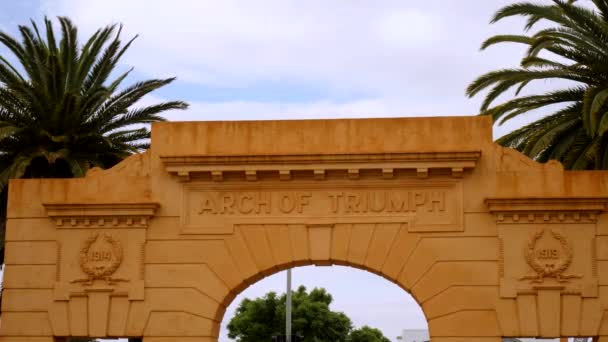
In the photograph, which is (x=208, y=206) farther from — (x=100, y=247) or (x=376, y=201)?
(x=376, y=201)

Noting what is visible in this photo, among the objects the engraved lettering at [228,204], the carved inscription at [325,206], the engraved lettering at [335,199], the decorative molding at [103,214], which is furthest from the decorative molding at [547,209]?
the decorative molding at [103,214]

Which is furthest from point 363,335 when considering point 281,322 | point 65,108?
point 65,108

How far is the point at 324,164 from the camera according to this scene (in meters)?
A: 17.6

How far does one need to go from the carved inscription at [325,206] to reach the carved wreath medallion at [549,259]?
1372mm

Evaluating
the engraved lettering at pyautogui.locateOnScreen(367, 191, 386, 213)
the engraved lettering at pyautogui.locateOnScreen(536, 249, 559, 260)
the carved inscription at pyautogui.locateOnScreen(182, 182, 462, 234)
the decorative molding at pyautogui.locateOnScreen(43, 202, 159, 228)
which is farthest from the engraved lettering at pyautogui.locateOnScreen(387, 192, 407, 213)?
the decorative molding at pyautogui.locateOnScreen(43, 202, 159, 228)

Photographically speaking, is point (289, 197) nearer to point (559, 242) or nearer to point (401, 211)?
point (401, 211)

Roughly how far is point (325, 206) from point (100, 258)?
4.36 metres

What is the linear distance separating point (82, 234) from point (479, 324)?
25.1 ft

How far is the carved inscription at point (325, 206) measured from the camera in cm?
1769

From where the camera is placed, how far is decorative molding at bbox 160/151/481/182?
1752 centimetres

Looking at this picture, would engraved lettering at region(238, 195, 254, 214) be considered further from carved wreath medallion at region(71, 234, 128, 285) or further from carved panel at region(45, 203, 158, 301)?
carved wreath medallion at region(71, 234, 128, 285)

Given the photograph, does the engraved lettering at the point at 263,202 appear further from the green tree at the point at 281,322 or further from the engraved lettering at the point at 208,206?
the green tree at the point at 281,322

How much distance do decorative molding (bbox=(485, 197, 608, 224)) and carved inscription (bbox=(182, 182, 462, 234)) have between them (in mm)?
781

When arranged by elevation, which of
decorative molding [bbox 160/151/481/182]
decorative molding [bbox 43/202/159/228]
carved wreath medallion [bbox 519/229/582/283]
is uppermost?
decorative molding [bbox 160/151/481/182]
